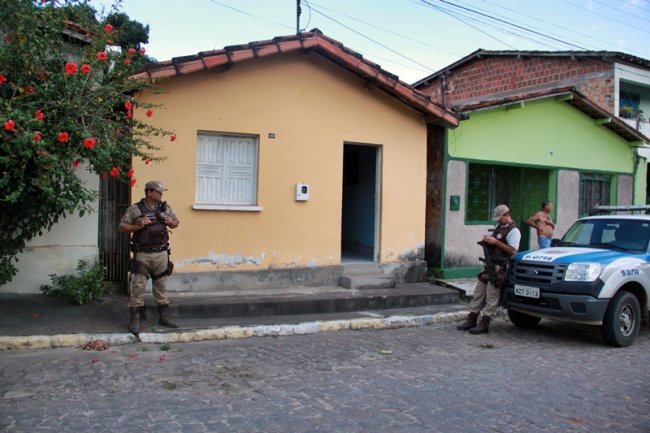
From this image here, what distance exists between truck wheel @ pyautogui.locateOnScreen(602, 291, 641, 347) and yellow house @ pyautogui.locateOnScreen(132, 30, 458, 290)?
3985mm

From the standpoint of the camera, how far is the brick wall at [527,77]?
55.1ft

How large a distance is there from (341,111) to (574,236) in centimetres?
439

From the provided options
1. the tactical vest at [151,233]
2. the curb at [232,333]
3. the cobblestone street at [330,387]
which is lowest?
the cobblestone street at [330,387]

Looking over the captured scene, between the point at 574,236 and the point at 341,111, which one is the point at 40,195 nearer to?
the point at 341,111

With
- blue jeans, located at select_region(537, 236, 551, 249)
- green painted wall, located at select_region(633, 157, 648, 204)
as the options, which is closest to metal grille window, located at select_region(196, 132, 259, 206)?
blue jeans, located at select_region(537, 236, 551, 249)

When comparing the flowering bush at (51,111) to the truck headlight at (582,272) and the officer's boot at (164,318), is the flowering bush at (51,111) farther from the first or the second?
the truck headlight at (582,272)

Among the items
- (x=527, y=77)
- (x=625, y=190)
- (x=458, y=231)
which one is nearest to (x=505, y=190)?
(x=458, y=231)

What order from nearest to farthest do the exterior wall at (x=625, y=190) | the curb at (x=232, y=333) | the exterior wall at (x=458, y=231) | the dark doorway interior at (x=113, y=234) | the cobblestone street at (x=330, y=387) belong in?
the cobblestone street at (x=330, y=387) → the curb at (x=232, y=333) → the dark doorway interior at (x=113, y=234) → the exterior wall at (x=458, y=231) → the exterior wall at (x=625, y=190)

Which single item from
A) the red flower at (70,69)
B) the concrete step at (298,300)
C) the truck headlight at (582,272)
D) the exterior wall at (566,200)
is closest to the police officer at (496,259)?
the truck headlight at (582,272)

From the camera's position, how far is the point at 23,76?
6059 mm

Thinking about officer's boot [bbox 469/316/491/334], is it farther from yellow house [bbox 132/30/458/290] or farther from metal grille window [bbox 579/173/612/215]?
metal grille window [bbox 579/173/612/215]

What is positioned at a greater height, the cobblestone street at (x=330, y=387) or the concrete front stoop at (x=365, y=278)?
the concrete front stoop at (x=365, y=278)

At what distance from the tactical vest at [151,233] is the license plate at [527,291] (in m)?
4.74

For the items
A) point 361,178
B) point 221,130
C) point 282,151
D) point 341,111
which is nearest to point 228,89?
point 221,130
